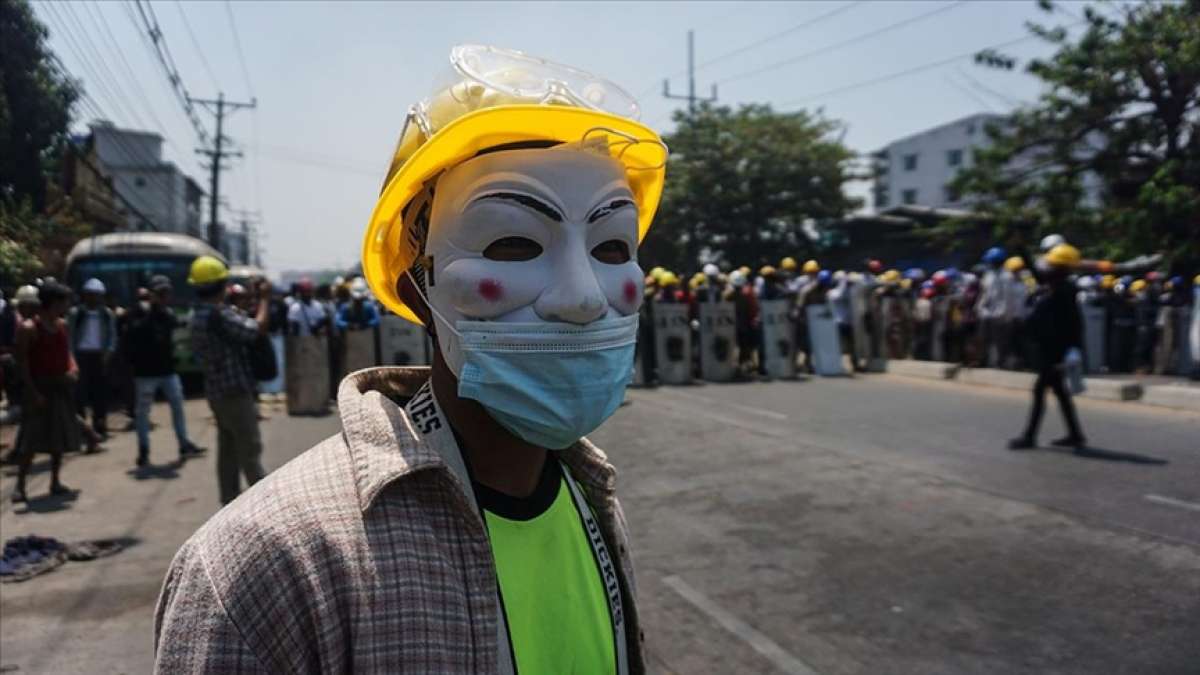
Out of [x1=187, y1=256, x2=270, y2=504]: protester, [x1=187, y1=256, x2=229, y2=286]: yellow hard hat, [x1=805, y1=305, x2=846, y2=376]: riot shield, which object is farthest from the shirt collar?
[x1=805, y1=305, x2=846, y2=376]: riot shield

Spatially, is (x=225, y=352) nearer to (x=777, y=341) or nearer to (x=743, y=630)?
(x=743, y=630)

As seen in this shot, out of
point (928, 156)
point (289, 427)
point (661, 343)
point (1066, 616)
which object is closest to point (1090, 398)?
point (661, 343)

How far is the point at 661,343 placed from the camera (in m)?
14.6

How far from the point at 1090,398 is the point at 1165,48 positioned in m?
8.56

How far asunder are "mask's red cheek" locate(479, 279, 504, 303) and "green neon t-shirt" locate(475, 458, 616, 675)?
Answer: 0.31 meters

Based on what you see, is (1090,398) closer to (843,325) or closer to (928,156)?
(843,325)

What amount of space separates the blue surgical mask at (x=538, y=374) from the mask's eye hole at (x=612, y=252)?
0.43ft

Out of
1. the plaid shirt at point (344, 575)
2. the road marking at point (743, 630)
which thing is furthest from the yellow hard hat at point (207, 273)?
the plaid shirt at point (344, 575)

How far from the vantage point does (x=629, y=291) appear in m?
1.58

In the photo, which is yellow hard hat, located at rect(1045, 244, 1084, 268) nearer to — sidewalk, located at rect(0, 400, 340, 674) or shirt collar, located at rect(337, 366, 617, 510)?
sidewalk, located at rect(0, 400, 340, 674)

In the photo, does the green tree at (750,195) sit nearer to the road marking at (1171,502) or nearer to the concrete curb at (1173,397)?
the concrete curb at (1173,397)

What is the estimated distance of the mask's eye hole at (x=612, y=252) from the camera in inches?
62.1

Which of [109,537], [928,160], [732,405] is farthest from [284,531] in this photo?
[928,160]

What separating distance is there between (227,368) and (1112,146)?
59.8 ft
